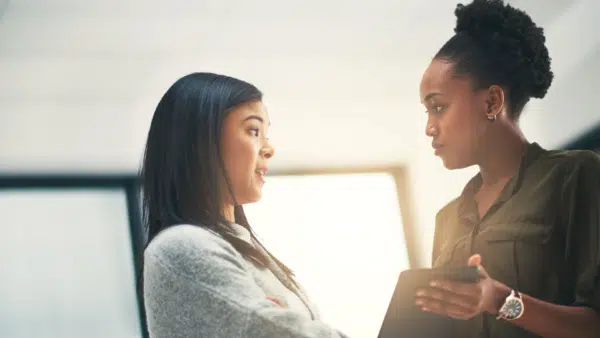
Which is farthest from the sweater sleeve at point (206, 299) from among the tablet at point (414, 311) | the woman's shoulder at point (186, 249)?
the tablet at point (414, 311)

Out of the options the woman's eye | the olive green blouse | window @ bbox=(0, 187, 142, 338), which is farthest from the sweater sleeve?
window @ bbox=(0, 187, 142, 338)

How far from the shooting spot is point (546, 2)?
1521mm

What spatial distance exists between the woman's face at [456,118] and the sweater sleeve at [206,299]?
13.7 inches

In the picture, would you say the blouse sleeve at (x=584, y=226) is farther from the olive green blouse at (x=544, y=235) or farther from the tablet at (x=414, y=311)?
the tablet at (x=414, y=311)

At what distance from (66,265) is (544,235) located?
1431 millimetres

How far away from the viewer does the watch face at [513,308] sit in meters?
0.85

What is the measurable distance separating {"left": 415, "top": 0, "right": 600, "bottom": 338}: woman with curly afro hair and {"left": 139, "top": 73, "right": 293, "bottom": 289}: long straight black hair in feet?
0.80

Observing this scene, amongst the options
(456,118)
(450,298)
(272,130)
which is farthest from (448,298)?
(272,130)

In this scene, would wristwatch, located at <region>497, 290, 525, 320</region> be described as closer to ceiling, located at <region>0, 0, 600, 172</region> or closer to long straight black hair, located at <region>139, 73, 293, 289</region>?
long straight black hair, located at <region>139, 73, 293, 289</region>

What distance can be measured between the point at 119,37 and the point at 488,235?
96 cm

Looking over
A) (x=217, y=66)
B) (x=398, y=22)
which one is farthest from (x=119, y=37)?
(x=398, y=22)

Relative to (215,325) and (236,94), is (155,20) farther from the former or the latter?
(215,325)

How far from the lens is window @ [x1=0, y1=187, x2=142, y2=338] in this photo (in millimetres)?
1936

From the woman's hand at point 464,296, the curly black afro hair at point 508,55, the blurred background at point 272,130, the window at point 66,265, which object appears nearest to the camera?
the woman's hand at point 464,296
